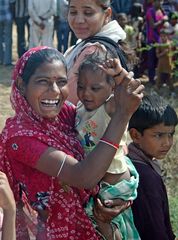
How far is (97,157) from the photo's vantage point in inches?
83.7

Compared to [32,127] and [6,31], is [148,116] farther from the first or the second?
[6,31]

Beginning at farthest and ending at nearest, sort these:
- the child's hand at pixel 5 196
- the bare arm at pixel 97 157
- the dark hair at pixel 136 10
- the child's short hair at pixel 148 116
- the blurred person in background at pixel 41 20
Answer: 1. the dark hair at pixel 136 10
2. the blurred person in background at pixel 41 20
3. the child's short hair at pixel 148 116
4. the bare arm at pixel 97 157
5. the child's hand at pixel 5 196

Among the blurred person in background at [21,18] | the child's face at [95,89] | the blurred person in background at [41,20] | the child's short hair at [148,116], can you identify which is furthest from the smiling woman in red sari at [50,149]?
the blurred person in background at [21,18]

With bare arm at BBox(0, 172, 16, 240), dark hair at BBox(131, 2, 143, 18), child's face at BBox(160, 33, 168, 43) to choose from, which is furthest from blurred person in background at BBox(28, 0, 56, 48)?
bare arm at BBox(0, 172, 16, 240)

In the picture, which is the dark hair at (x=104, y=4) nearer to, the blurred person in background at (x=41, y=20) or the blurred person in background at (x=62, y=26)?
the blurred person in background at (x=41, y=20)

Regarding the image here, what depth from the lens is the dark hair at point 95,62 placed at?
238 centimetres

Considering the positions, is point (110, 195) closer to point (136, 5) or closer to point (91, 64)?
point (91, 64)

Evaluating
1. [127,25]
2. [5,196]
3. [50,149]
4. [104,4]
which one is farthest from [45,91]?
[127,25]

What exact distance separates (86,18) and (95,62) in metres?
0.48

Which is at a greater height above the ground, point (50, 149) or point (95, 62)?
point (95, 62)

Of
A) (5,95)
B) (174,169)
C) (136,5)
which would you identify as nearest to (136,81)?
(174,169)

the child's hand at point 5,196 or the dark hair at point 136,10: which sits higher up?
the child's hand at point 5,196

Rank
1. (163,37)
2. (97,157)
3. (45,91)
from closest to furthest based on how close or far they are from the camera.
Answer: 1. (97,157)
2. (45,91)
3. (163,37)

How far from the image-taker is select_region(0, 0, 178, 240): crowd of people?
2.16 meters
